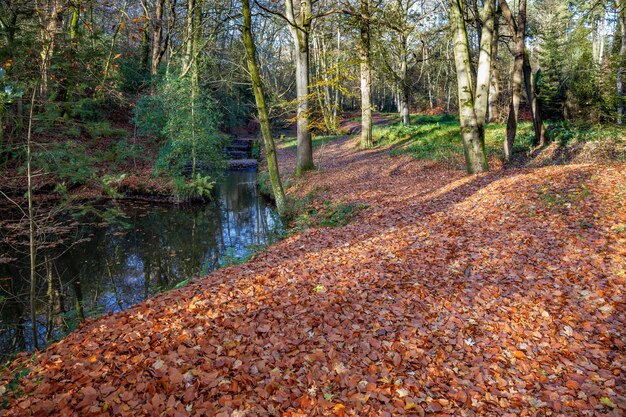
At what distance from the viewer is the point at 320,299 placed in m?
5.43

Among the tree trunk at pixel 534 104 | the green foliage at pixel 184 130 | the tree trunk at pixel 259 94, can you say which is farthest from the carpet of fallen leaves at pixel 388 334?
the green foliage at pixel 184 130

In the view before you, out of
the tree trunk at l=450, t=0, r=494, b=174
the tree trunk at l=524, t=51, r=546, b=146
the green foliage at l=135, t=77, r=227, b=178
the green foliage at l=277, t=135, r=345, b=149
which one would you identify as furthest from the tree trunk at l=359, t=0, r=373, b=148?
the green foliage at l=135, t=77, r=227, b=178

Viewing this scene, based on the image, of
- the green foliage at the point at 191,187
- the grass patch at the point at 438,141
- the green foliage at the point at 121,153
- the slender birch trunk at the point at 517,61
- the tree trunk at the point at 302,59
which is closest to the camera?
the slender birch trunk at the point at 517,61

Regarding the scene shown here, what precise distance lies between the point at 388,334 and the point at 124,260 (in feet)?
26.4

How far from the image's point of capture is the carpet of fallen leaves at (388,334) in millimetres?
3531

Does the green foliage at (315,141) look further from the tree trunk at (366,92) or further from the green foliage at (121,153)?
the green foliage at (121,153)

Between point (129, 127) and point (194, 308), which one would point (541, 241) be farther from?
point (129, 127)

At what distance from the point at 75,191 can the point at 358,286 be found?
14690 millimetres

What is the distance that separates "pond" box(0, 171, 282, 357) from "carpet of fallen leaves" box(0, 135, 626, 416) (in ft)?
7.08

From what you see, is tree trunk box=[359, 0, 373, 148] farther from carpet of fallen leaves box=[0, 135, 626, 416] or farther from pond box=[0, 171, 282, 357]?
carpet of fallen leaves box=[0, 135, 626, 416]

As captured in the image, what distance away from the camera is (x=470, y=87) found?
36.6ft

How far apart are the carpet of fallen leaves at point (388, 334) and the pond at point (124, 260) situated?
7.08ft

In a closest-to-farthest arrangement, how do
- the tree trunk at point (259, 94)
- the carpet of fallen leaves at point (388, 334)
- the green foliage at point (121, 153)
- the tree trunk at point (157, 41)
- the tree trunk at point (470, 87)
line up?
the carpet of fallen leaves at point (388, 334), the tree trunk at point (259, 94), the tree trunk at point (470, 87), the green foliage at point (121, 153), the tree trunk at point (157, 41)

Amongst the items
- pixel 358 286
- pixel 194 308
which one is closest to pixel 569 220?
pixel 358 286
